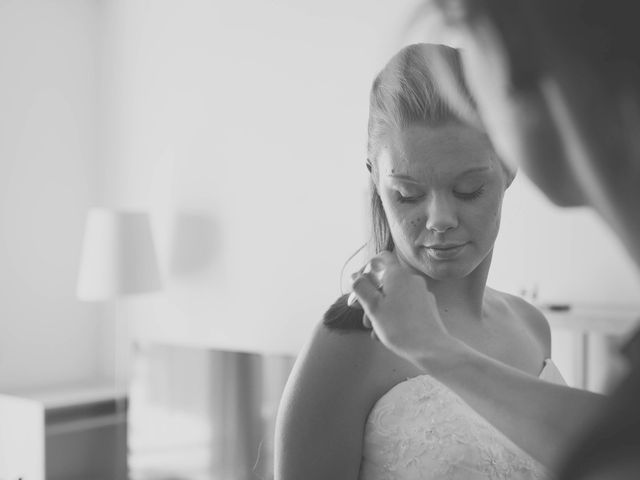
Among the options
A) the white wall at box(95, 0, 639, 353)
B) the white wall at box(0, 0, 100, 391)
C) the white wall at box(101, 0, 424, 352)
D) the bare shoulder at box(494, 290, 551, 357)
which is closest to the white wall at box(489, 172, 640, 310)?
the white wall at box(95, 0, 639, 353)

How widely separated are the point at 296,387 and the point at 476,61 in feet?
2.27

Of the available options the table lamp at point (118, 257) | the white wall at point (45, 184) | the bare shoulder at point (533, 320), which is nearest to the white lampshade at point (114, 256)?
the table lamp at point (118, 257)

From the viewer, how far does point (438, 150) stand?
97cm

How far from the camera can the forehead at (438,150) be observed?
97 cm

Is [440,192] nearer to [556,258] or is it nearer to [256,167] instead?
[556,258]

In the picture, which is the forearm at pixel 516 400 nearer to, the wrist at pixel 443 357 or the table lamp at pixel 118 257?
the wrist at pixel 443 357

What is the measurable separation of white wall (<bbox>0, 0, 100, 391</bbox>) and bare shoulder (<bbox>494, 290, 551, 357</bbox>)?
→ 3099mm

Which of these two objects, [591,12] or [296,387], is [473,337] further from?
[591,12]

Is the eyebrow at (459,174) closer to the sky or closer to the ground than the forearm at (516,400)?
closer to the sky

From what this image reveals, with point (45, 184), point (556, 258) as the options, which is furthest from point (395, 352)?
point (45, 184)

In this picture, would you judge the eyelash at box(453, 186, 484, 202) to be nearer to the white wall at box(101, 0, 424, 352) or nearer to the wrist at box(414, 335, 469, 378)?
the wrist at box(414, 335, 469, 378)

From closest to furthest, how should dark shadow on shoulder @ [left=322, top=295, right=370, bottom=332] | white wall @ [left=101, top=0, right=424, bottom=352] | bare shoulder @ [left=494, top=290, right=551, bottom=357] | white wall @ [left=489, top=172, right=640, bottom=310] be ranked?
dark shadow on shoulder @ [left=322, top=295, right=370, bottom=332]
bare shoulder @ [left=494, top=290, right=551, bottom=357]
white wall @ [left=489, top=172, right=640, bottom=310]
white wall @ [left=101, top=0, right=424, bottom=352]

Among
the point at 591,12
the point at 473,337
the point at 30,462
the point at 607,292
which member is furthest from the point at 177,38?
the point at 591,12

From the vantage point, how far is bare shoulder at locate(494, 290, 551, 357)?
52.1 inches
